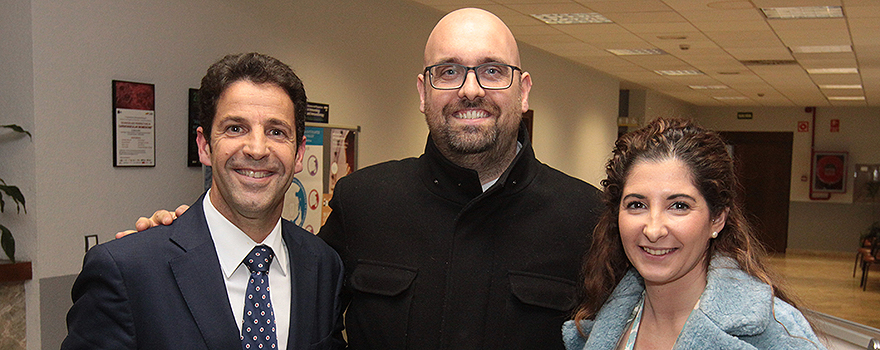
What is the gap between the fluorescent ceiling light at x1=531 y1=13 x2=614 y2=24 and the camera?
6590mm

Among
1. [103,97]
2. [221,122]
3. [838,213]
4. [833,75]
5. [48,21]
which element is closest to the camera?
[221,122]

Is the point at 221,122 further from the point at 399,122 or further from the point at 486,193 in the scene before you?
the point at 399,122

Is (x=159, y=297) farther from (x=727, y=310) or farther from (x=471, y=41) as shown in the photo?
(x=727, y=310)

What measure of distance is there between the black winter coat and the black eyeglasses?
0.19 meters

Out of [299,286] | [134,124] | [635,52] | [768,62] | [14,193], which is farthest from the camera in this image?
[768,62]

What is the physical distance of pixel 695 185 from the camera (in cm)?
155

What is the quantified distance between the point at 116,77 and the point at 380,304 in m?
2.58

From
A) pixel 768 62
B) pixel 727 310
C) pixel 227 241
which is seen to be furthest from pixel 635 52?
pixel 227 241

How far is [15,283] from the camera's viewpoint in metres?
3.36

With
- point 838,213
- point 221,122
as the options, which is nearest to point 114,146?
point 221,122

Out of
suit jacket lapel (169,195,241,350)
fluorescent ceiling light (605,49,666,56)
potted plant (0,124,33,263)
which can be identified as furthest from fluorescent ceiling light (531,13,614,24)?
suit jacket lapel (169,195,241,350)

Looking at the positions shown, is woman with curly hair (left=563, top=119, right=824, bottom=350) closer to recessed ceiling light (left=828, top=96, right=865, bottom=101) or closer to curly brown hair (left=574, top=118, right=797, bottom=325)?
curly brown hair (left=574, top=118, right=797, bottom=325)

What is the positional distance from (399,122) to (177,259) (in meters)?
4.91

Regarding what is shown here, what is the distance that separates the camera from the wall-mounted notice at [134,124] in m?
3.68
